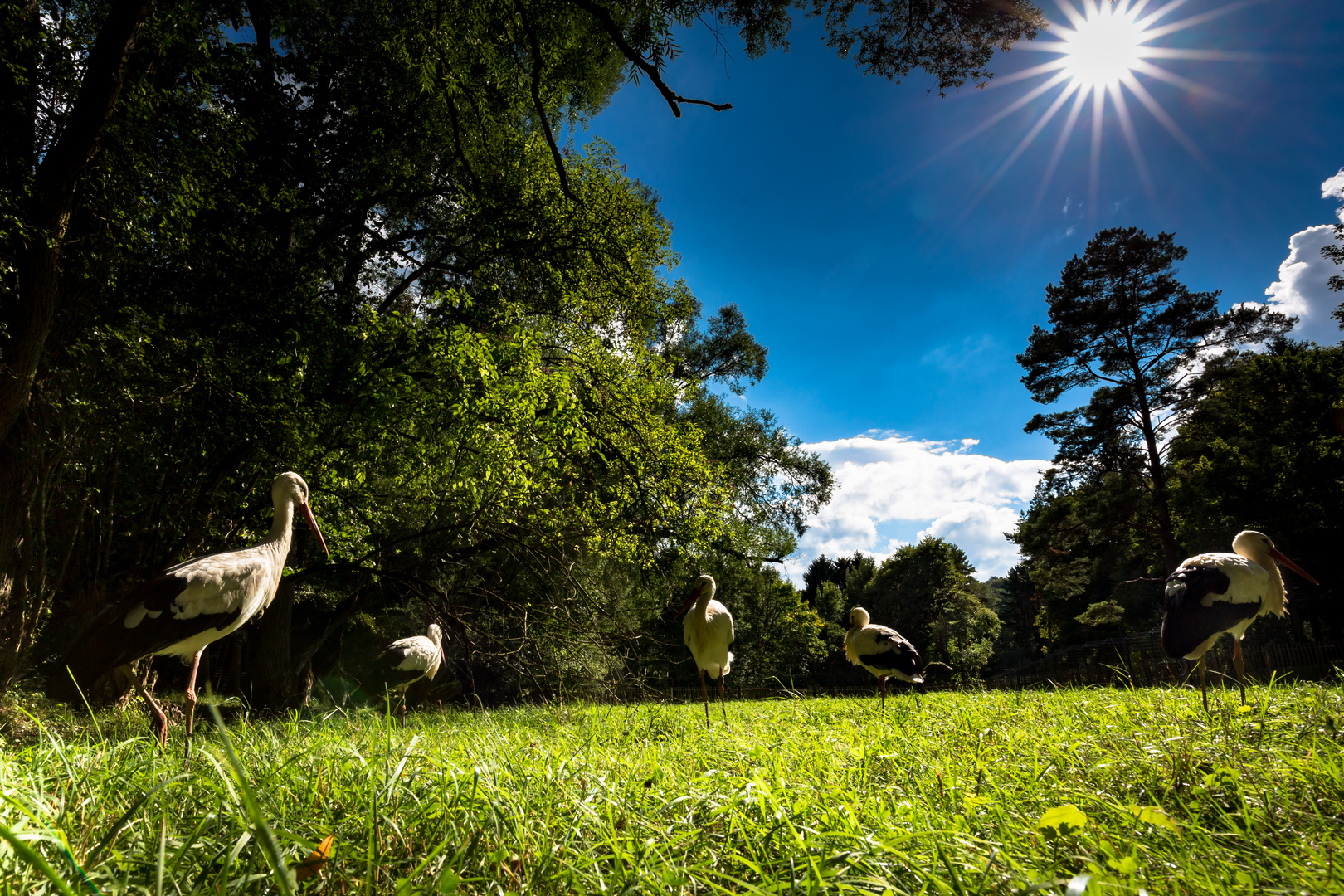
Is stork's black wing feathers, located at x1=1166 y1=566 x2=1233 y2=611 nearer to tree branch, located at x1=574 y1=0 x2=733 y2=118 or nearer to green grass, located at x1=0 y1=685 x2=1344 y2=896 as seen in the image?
green grass, located at x1=0 y1=685 x2=1344 y2=896

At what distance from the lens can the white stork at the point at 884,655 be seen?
835 centimetres

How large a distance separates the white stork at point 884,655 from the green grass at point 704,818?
18.2 ft

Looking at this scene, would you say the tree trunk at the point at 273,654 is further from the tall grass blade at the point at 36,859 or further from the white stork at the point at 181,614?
the tall grass blade at the point at 36,859

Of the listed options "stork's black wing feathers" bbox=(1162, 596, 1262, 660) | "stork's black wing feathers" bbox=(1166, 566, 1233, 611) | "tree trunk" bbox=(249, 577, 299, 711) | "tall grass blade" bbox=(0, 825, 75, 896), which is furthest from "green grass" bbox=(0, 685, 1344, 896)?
"tree trunk" bbox=(249, 577, 299, 711)

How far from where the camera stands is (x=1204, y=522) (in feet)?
72.9

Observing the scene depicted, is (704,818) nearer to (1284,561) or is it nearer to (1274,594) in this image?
(1274,594)

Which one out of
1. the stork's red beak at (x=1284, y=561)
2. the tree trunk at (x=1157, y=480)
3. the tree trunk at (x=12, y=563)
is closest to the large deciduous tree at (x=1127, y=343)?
the tree trunk at (x=1157, y=480)

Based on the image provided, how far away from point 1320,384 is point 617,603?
2575 centimetres

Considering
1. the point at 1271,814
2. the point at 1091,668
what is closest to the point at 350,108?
the point at 1271,814

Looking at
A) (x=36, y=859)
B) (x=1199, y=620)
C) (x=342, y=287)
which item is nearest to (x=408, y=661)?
(x=342, y=287)

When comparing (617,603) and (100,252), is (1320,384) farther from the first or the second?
(100,252)

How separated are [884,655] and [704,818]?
24.4ft

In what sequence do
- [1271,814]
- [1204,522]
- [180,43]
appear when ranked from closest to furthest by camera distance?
[1271,814]
[180,43]
[1204,522]

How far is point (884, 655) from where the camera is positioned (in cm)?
850
